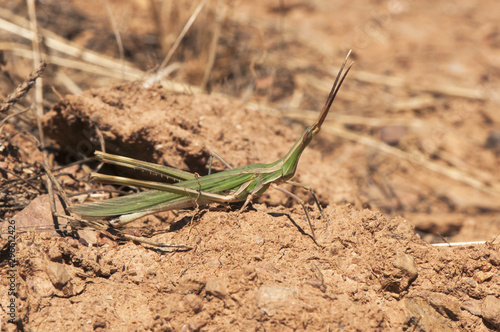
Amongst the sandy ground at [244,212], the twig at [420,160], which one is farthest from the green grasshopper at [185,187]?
the twig at [420,160]

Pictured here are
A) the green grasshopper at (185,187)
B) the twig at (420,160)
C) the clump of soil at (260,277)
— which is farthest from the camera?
the twig at (420,160)

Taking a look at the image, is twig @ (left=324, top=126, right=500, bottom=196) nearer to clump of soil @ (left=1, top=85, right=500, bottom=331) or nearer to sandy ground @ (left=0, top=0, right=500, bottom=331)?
sandy ground @ (left=0, top=0, right=500, bottom=331)

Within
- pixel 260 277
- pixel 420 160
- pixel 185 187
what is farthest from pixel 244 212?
pixel 420 160

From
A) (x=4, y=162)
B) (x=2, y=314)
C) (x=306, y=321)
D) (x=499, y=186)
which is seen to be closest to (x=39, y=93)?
(x=4, y=162)

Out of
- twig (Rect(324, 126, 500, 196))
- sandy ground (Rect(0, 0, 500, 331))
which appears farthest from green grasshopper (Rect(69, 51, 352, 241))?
twig (Rect(324, 126, 500, 196))

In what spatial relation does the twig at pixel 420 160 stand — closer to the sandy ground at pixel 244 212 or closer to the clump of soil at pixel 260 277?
the sandy ground at pixel 244 212

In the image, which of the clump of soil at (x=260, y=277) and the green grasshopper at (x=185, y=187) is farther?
the green grasshopper at (x=185, y=187)
